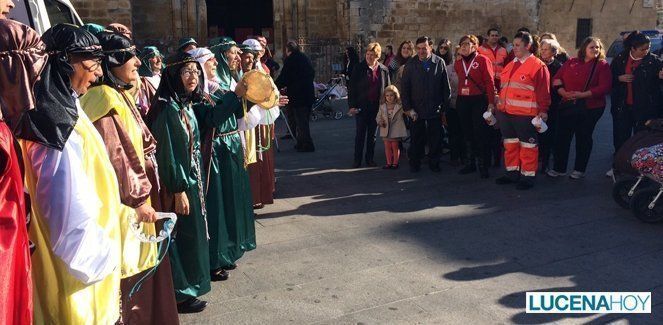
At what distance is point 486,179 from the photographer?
28.7 feet

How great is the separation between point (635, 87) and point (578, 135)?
0.89 m

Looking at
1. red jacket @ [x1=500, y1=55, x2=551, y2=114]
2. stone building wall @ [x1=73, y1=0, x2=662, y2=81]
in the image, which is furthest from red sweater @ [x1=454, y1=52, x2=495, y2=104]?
stone building wall @ [x1=73, y1=0, x2=662, y2=81]

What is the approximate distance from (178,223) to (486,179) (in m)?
5.22

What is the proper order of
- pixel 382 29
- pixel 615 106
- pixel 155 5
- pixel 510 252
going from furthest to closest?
1. pixel 382 29
2. pixel 155 5
3. pixel 615 106
4. pixel 510 252

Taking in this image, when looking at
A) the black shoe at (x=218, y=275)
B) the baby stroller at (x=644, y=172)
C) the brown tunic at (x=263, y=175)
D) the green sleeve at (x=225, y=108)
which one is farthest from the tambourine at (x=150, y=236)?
the baby stroller at (x=644, y=172)

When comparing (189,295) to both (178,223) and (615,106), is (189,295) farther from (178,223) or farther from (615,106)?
(615,106)

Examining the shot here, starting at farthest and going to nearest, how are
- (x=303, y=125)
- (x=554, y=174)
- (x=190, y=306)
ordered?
(x=303, y=125), (x=554, y=174), (x=190, y=306)

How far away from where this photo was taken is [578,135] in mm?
8477

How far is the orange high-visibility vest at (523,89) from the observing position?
780 centimetres

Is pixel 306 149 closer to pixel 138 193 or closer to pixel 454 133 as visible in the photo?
pixel 454 133

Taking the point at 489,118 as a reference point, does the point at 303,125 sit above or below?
below

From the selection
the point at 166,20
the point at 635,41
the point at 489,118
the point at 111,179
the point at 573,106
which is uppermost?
the point at 166,20

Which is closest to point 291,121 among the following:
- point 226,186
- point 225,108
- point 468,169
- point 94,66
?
point 468,169

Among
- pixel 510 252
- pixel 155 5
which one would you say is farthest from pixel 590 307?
pixel 155 5
